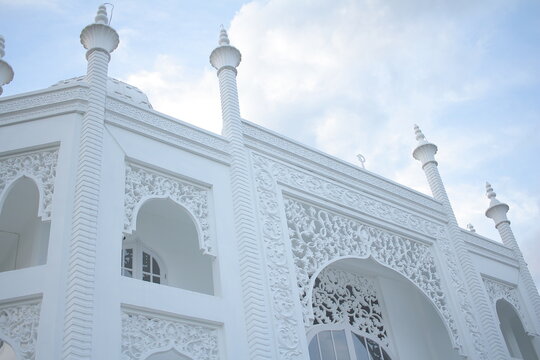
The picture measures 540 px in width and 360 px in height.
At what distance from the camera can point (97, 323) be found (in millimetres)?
5035

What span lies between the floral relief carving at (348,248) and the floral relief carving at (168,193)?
1.03m

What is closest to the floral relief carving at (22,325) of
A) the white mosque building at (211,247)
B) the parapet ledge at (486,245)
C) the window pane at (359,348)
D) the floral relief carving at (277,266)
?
the white mosque building at (211,247)

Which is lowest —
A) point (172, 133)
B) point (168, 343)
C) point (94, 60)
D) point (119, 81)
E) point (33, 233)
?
point (168, 343)

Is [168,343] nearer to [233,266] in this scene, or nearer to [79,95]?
[233,266]

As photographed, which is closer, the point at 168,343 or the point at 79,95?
the point at 168,343

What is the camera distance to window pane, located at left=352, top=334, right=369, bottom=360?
310 inches

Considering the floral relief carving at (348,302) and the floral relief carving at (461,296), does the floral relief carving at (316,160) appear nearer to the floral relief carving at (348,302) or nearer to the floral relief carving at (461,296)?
the floral relief carving at (461,296)

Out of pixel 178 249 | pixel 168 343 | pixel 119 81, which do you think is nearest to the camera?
pixel 168 343

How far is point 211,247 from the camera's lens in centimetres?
624

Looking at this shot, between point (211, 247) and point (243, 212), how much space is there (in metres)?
0.56

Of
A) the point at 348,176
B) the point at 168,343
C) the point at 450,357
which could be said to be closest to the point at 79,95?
the point at 168,343

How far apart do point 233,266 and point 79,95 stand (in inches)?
89.5

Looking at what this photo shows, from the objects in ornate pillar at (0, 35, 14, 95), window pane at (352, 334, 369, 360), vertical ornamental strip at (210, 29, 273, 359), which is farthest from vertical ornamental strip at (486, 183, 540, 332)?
ornate pillar at (0, 35, 14, 95)

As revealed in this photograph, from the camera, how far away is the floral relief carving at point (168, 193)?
239 inches
